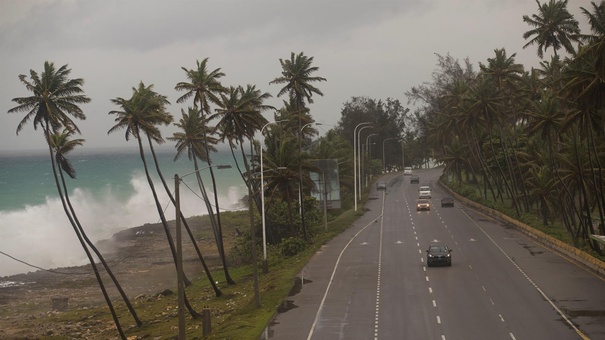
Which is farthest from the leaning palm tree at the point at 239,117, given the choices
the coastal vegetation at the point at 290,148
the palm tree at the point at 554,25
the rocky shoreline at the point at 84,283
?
the palm tree at the point at 554,25

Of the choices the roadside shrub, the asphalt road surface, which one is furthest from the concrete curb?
the roadside shrub

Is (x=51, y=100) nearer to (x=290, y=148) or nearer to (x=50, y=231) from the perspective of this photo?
(x=290, y=148)

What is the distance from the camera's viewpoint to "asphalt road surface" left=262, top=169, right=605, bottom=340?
40938 mm

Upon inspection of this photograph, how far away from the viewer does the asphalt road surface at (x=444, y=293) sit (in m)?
40.9

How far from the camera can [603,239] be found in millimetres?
56406

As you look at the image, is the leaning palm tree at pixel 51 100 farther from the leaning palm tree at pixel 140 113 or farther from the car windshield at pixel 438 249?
the car windshield at pixel 438 249

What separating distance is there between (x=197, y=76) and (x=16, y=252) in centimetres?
7627

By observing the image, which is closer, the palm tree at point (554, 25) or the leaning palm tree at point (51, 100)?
the leaning palm tree at point (51, 100)

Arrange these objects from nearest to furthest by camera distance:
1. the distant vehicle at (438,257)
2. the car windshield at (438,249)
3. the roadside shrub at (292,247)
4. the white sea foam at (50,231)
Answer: the distant vehicle at (438,257)
the car windshield at (438,249)
the roadside shrub at (292,247)
the white sea foam at (50,231)

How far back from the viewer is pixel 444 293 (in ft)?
166

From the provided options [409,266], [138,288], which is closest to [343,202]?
[138,288]

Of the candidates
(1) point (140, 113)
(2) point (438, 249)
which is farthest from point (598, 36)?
(1) point (140, 113)

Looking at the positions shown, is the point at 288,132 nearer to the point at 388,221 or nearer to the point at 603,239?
the point at 388,221

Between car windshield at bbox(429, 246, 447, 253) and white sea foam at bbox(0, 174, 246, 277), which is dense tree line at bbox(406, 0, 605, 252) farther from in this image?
white sea foam at bbox(0, 174, 246, 277)
